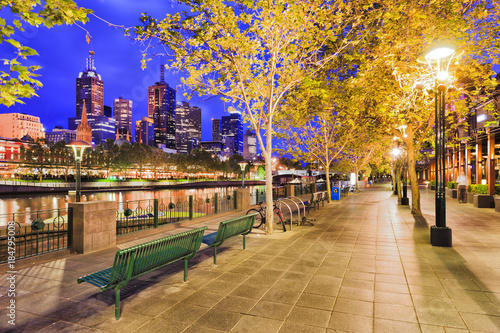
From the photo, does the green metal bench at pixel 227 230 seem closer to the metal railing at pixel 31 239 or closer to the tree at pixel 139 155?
the metal railing at pixel 31 239

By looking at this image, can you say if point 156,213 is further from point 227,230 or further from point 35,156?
point 35,156

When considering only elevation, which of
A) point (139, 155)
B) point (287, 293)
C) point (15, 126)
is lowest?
point (287, 293)

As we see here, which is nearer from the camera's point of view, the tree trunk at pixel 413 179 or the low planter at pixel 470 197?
the tree trunk at pixel 413 179

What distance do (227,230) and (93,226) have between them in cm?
378

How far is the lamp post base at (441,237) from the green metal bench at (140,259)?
6.93 meters

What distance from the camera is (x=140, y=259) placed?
4309 mm

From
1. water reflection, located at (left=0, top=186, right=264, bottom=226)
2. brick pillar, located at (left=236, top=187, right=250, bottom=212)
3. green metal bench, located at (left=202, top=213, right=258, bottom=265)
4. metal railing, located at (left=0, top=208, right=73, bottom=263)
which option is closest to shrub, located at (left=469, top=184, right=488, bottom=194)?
Answer: water reflection, located at (left=0, top=186, right=264, bottom=226)

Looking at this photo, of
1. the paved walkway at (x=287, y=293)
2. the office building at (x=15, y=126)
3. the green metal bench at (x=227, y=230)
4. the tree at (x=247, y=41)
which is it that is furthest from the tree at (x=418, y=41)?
the office building at (x=15, y=126)

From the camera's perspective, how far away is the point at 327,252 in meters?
7.48

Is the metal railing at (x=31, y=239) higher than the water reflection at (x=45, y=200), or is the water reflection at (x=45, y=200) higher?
the metal railing at (x=31, y=239)

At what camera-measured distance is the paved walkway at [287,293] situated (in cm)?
379

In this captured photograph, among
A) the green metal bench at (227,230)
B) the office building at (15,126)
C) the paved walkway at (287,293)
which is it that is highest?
the office building at (15,126)

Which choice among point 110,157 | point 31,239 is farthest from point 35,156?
point 31,239

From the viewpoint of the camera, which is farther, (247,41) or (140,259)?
(247,41)
